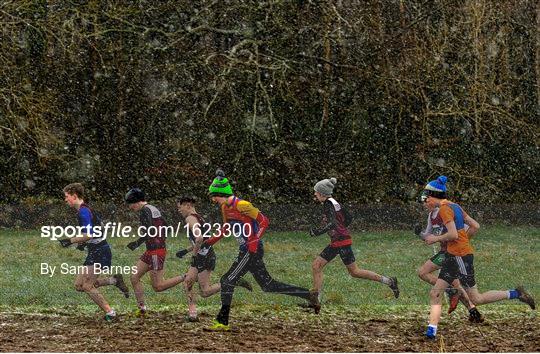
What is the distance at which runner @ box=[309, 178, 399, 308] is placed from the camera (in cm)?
1074

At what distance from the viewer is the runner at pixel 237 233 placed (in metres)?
10.0

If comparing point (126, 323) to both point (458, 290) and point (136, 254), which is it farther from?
point (136, 254)

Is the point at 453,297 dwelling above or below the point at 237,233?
below

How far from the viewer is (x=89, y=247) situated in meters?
10.4

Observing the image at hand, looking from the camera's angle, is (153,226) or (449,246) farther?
(153,226)

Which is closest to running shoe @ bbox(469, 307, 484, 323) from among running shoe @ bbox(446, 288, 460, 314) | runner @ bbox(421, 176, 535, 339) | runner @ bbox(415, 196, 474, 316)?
runner @ bbox(415, 196, 474, 316)

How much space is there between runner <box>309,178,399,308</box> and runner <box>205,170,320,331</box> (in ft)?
2.32

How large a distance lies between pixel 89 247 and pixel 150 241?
2.02ft

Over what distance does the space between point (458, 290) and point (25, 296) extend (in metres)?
5.30

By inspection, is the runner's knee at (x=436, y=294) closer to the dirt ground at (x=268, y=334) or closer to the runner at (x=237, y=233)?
the dirt ground at (x=268, y=334)

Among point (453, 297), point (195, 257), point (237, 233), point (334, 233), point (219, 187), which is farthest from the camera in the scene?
point (334, 233)

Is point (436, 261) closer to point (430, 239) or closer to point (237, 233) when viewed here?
point (430, 239)

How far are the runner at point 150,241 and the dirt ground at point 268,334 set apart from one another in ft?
1.46

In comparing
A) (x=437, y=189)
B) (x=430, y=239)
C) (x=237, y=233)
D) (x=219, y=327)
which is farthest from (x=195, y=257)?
(x=437, y=189)
